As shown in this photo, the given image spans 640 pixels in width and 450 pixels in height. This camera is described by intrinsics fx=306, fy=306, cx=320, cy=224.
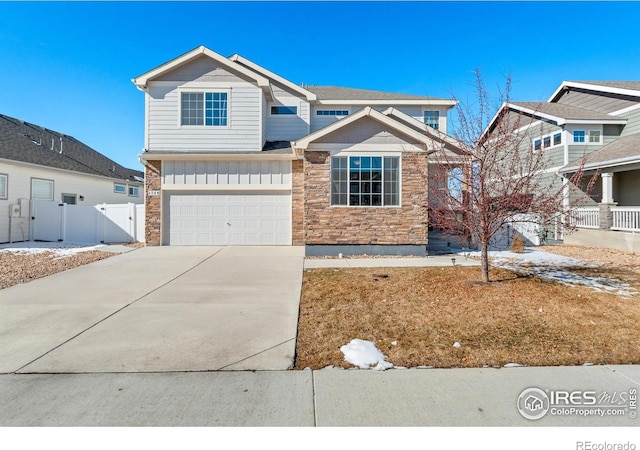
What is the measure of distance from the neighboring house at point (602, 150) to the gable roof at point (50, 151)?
21.8m

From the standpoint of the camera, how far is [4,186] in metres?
13.3

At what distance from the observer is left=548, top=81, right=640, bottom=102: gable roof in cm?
1473

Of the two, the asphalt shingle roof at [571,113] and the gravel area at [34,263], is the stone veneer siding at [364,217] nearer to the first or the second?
the gravel area at [34,263]

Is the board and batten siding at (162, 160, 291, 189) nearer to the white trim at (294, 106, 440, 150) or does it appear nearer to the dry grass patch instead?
the white trim at (294, 106, 440, 150)

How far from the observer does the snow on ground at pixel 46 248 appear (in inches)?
443

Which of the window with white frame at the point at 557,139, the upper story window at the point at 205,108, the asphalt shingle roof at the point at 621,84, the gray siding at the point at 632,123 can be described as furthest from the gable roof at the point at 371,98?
the gray siding at the point at 632,123

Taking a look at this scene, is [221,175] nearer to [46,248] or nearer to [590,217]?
[46,248]

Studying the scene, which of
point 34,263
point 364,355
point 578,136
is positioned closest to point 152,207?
point 34,263

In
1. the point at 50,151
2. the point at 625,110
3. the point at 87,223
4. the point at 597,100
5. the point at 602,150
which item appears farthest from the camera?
the point at 50,151

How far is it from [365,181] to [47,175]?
16005mm

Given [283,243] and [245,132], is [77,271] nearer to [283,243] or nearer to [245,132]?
[283,243]

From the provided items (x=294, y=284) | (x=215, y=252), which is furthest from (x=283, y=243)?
(x=294, y=284)

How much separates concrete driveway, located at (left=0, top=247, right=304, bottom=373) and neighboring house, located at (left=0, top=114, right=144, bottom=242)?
9.47 m

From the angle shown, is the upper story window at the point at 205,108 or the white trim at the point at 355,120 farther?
the upper story window at the point at 205,108
